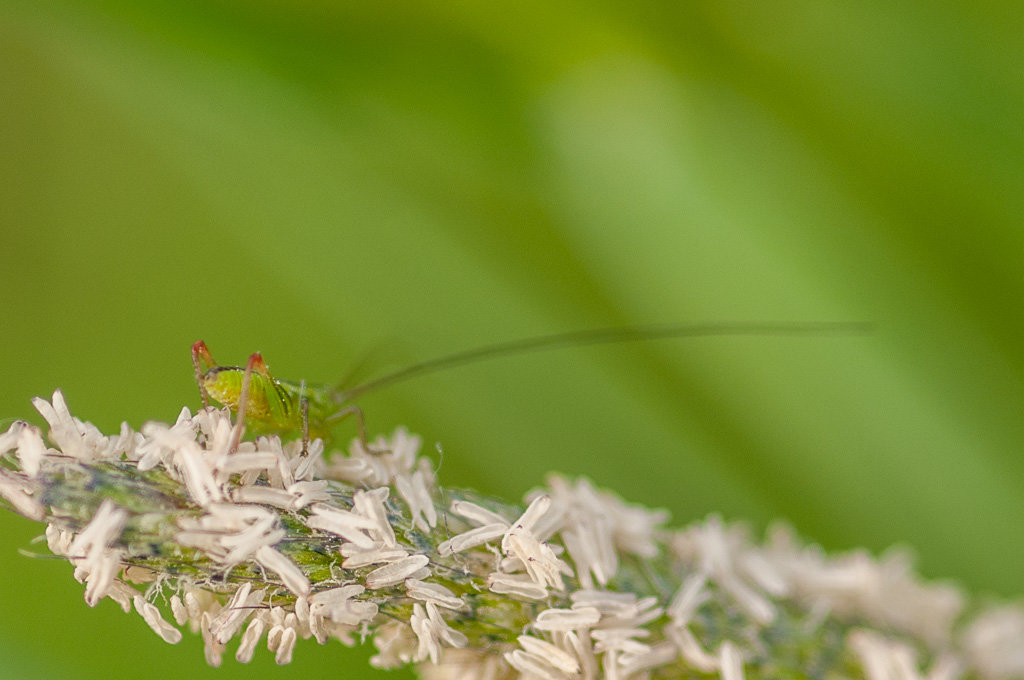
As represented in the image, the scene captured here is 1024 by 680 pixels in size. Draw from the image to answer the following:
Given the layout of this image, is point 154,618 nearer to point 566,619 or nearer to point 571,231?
point 566,619

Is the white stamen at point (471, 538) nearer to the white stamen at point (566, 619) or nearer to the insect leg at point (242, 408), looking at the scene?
the white stamen at point (566, 619)

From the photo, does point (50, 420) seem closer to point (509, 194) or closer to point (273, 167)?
point (273, 167)

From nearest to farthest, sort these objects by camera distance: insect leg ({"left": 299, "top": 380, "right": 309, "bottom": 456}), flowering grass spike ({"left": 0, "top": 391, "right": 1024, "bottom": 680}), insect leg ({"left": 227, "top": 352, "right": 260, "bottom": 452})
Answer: flowering grass spike ({"left": 0, "top": 391, "right": 1024, "bottom": 680}) → insect leg ({"left": 227, "top": 352, "right": 260, "bottom": 452}) → insect leg ({"left": 299, "top": 380, "right": 309, "bottom": 456})

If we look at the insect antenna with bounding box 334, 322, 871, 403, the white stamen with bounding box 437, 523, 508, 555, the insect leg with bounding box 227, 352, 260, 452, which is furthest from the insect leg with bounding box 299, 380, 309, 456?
the white stamen with bounding box 437, 523, 508, 555

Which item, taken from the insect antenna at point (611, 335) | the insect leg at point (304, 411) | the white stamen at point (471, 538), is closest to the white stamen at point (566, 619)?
the white stamen at point (471, 538)

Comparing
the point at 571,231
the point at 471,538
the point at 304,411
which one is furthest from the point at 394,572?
the point at 571,231

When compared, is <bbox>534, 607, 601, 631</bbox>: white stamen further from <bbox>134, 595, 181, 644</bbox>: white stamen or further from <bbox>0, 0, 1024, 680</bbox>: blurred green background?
<bbox>0, 0, 1024, 680</bbox>: blurred green background
